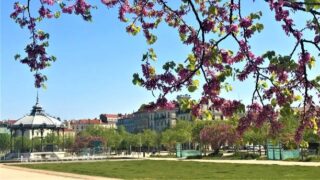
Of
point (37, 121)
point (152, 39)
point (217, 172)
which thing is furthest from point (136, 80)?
point (37, 121)

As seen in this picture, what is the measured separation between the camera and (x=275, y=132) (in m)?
6.18

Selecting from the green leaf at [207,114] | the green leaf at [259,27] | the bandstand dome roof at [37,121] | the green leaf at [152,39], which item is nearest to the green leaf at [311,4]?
the green leaf at [259,27]

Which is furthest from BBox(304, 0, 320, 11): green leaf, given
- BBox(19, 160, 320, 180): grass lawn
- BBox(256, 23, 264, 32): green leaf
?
BBox(19, 160, 320, 180): grass lawn

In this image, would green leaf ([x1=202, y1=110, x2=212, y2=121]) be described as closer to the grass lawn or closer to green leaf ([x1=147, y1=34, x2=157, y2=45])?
green leaf ([x1=147, y1=34, x2=157, y2=45])

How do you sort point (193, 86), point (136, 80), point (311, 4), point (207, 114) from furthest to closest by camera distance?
1. point (207, 114)
2. point (193, 86)
3. point (136, 80)
4. point (311, 4)

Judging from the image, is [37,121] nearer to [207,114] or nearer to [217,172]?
[217,172]

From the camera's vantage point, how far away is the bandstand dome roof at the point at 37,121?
74.3 m

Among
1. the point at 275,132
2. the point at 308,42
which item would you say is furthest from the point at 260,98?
the point at 308,42

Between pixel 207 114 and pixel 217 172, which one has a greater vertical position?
pixel 207 114

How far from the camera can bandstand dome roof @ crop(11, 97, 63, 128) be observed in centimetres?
7431

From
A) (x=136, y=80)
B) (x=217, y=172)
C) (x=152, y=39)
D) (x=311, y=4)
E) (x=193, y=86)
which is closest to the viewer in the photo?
(x=311, y=4)

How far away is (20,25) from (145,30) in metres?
1.93

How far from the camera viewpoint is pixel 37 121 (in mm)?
75125

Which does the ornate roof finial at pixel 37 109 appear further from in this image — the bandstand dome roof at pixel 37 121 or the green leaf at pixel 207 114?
the green leaf at pixel 207 114
